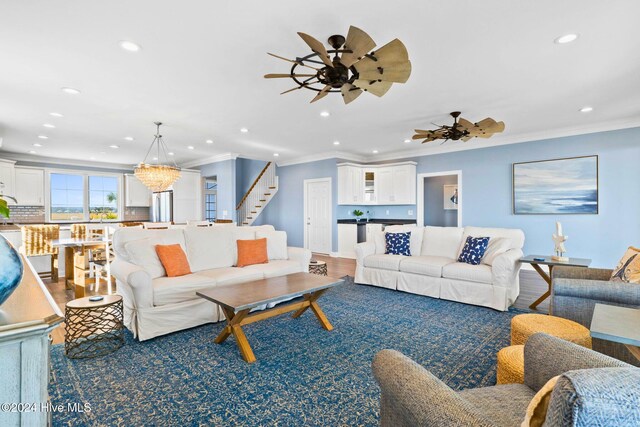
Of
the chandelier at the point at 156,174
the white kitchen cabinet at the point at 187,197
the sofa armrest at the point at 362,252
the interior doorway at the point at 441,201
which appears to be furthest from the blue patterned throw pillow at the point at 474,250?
the white kitchen cabinet at the point at 187,197

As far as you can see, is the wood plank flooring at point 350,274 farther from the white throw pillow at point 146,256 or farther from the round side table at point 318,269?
the round side table at point 318,269

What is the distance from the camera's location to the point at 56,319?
731 millimetres

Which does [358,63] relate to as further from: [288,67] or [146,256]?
[146,256]

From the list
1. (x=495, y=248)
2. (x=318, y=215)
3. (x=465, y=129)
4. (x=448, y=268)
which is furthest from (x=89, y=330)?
(x=318, y=215)

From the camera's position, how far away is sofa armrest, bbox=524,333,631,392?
106 centimetres

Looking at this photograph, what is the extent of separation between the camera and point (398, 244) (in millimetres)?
4863

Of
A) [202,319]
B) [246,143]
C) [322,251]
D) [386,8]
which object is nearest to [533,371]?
[386,8]

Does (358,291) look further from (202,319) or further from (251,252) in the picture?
(202,319)

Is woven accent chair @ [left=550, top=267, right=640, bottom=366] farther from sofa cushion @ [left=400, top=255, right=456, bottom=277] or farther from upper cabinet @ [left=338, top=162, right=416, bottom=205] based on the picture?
upper cabinet @ [left=338, top=162, right=416, bottom=205]

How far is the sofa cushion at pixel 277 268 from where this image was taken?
379cm

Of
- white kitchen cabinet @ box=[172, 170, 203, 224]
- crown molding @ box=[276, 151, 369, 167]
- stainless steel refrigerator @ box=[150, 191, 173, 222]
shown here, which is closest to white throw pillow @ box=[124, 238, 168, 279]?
crown molding @ box=[276, 151, 369, 167]

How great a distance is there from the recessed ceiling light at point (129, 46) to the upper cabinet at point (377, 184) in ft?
17.9

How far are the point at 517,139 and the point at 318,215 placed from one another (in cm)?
467

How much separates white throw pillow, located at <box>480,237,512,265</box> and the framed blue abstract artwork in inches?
95.2
